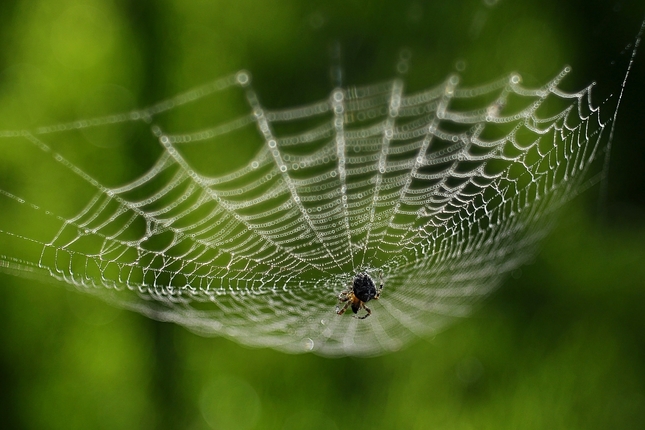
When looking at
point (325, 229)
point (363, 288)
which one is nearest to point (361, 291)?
point (363, 288)

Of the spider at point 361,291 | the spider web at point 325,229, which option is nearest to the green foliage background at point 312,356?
the spider web at point 325,229

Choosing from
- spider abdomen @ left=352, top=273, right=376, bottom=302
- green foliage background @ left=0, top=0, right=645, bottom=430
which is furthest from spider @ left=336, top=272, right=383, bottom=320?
green foliage background @ left=0, top=0, right=645, bottom=430

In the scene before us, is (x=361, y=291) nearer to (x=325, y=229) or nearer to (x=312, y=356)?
(x=325, y=229)

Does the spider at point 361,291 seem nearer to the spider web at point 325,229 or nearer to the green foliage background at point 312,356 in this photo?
the spider web at point 325,229

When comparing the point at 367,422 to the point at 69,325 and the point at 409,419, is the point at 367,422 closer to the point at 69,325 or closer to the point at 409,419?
the point at 409,419

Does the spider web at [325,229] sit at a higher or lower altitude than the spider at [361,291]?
higher

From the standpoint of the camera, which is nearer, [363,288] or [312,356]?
[363,288]

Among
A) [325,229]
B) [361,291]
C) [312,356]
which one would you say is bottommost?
[312,356]

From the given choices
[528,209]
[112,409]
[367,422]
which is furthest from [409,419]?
[112,409]
